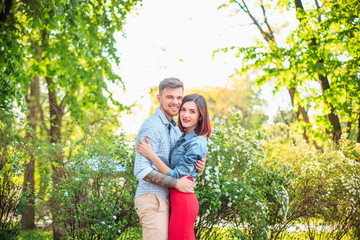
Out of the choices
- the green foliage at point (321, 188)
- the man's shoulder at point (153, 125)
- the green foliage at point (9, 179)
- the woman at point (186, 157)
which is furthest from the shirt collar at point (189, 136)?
the green foliage at point (321, 188)

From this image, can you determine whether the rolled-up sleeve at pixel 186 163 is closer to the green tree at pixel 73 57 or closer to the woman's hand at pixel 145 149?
the woman's hand at pixel 145 149

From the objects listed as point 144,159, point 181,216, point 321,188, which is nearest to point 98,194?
point 144,159

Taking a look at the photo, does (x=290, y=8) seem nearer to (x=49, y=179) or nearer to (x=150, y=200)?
(x=49, y=179)

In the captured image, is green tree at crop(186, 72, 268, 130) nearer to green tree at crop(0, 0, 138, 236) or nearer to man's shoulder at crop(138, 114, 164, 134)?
green tree at crop(0, 0, 138, 236)

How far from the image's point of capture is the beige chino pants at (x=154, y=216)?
2762mm

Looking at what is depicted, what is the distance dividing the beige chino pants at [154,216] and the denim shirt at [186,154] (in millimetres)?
255

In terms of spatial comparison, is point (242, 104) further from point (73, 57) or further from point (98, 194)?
point (98, 194)

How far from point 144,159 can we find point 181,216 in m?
0.54

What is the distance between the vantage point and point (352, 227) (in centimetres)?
698

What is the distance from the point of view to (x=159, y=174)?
2781 mm

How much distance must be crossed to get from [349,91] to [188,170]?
8.07m

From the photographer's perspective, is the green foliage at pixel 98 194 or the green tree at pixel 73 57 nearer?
the green foliage at pixel 98 194

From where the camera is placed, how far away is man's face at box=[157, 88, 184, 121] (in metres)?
3.09

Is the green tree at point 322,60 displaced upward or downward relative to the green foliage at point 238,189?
upward
